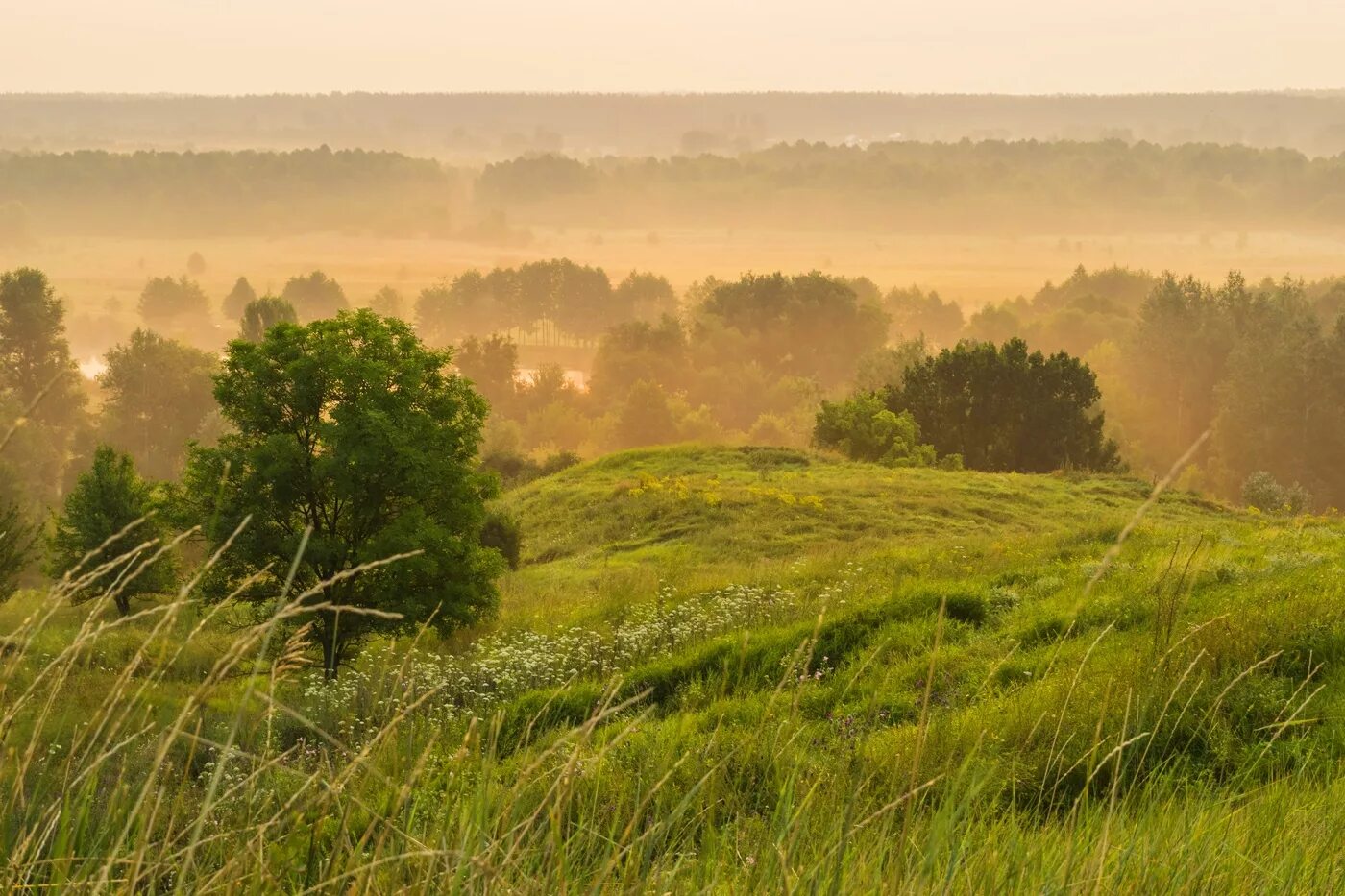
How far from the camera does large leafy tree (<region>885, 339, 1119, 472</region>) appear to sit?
55219 millimetres

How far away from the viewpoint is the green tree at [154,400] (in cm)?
9756

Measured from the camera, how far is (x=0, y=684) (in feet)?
8.79

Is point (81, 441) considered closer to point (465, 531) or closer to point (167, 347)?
point (167, 347)

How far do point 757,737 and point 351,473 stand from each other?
17300mm

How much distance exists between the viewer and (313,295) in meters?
165

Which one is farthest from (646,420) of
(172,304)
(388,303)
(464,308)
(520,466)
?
(172,304)

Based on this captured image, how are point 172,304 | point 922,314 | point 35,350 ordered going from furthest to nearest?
point 172,304, point 922,314, point 35,350

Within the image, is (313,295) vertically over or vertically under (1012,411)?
over

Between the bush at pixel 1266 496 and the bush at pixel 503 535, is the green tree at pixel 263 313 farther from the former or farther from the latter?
the bush at pixel 1266 496

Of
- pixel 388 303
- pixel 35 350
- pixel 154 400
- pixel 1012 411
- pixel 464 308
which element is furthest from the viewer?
pixel 388 303

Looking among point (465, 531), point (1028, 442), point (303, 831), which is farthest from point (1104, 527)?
point (1028, 442)

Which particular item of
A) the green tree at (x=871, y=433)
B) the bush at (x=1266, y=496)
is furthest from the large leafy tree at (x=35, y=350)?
the bush at (x=1266, y=496)

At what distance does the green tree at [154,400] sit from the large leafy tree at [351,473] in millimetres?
84436

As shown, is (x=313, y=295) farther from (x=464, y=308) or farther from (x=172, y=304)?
(x=464, y=308)
